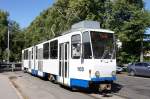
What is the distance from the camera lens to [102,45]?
1934 centimetres

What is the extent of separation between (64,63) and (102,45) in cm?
305

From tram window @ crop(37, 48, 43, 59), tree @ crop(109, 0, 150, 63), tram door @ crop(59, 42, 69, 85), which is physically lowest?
tram door @ crop(59, 42, 69, 85)

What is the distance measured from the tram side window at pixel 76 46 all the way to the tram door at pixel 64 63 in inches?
31.6

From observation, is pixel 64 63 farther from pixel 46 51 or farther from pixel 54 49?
pixel 46 51

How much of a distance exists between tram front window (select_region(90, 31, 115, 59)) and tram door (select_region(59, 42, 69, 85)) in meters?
2.29

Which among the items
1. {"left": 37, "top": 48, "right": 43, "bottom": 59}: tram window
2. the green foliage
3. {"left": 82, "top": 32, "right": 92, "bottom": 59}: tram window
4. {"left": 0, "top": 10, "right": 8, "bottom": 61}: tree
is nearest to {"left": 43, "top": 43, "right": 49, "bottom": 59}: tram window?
{"left": 37, "top": 48, "right": 43, "bottom": 59}: tram window

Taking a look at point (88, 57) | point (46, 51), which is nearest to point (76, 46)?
point (88, 57)

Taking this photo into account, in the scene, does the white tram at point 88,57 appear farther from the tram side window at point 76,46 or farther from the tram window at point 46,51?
the tram window at point 46,51

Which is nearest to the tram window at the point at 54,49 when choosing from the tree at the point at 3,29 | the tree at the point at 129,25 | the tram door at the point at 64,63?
the tram door at the point at 64,63

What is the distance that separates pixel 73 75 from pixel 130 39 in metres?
30.1

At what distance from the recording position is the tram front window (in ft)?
62.6

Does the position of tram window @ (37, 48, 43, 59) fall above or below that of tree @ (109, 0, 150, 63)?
below

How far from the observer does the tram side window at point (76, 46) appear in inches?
772

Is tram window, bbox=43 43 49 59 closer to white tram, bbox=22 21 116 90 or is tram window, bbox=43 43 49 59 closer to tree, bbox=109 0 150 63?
white tram, bbox=22 21 116 90
